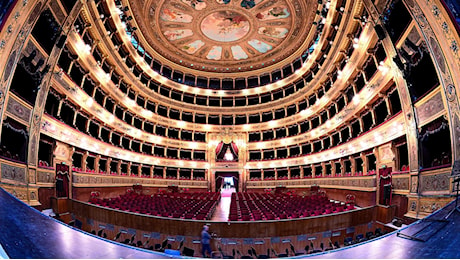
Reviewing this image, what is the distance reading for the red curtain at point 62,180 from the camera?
405 inches

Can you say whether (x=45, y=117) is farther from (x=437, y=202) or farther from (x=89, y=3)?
(x=437, y=202)

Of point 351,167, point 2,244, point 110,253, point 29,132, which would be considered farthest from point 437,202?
point 29,132

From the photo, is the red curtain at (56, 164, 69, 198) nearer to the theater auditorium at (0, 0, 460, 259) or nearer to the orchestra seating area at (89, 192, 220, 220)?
the theater auditorium at (0, 0, 460, 259)

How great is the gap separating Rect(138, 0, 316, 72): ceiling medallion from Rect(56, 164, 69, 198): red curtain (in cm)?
1264

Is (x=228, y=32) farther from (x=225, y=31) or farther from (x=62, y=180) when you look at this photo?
(x=62, y=180)

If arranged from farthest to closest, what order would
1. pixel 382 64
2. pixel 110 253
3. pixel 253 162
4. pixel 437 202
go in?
1. pixel 253 162
2. pixel 382 64
3. pixel 437 202
4. pixel 110 253

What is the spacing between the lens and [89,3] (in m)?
12.1

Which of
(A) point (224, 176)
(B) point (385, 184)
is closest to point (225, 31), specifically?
(A) point (224, 176)

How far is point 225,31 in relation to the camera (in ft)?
66.1

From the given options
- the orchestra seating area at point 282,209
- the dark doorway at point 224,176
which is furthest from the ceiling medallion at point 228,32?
the orchestra seating area at point 282,209

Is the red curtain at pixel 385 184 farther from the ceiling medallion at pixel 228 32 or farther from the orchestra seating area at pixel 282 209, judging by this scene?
the ceiling medallion at pixel 228 32

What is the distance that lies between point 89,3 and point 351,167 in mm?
17338

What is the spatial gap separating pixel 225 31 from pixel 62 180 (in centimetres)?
1629

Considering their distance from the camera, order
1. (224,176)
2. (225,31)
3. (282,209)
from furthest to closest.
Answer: (224,176), (225,31), (282,209)
